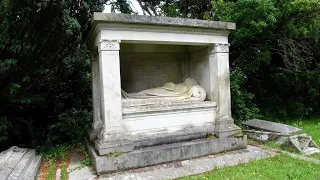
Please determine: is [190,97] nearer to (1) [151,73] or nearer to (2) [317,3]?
(1) [151,73]

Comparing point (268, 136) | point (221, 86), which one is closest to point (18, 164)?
point (221, 86)

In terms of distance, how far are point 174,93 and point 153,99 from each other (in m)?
0.62

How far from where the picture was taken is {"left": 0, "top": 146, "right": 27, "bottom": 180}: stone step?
3457mm

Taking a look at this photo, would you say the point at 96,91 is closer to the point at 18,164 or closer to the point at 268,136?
the point at 18,164

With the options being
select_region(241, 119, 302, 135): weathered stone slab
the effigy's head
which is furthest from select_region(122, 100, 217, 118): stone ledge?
select_region(241, 119, 302, 135): weathered stone slab

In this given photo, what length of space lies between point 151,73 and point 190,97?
1258 mm

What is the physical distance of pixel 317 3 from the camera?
21.6 ft

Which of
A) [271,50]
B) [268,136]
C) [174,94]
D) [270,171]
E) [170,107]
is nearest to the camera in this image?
[270,171]

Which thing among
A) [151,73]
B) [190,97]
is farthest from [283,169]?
[151,73]

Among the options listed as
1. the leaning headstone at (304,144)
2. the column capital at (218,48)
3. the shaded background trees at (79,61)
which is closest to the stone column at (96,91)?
the shaded background trees at (79,61)

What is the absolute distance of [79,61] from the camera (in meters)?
5.92

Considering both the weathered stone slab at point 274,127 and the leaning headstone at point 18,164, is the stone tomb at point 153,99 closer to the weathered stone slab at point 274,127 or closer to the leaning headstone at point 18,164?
the leaning headstone at point 18,164

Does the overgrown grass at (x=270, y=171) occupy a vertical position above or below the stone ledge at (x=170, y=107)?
below

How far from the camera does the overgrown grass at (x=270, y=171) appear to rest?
11.5 feet
